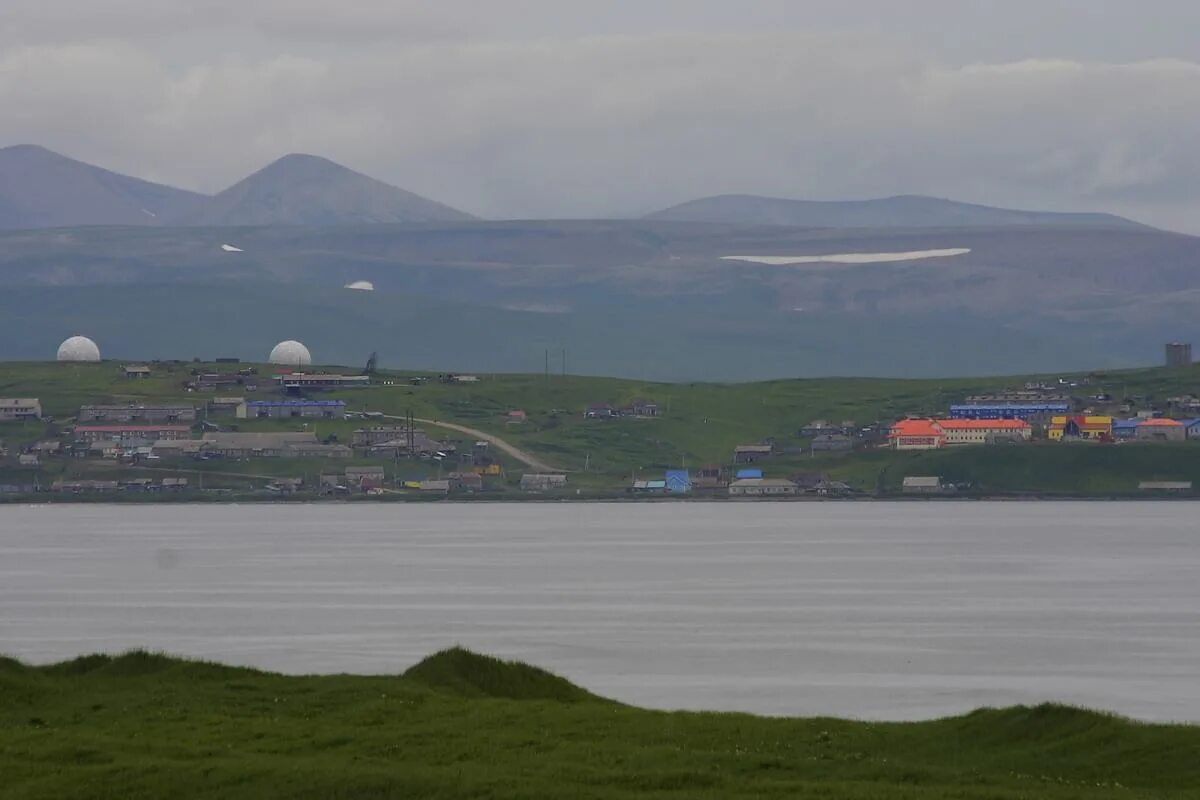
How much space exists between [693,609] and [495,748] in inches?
1886

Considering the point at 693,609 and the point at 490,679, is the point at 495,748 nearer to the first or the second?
the point at 490,679

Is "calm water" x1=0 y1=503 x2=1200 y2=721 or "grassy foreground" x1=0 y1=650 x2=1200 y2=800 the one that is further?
"calm water" x1=0 y1=503 x2=1200 y2=721

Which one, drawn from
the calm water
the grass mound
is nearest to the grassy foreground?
the grass mound

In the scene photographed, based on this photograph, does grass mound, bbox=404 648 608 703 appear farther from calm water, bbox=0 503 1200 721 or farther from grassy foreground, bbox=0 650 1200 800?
calm water, bbox=0 503 1200 721

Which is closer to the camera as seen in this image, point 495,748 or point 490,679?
point 495,748

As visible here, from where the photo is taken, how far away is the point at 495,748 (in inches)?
1193

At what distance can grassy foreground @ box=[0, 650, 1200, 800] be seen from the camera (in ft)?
89.3

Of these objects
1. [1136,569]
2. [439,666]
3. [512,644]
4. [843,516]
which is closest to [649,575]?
[1136,569]

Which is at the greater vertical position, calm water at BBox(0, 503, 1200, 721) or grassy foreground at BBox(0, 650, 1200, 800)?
grassy foreground at BBox(0, 650, 1200, 800)

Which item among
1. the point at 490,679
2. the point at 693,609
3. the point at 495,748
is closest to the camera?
the point at 495,748

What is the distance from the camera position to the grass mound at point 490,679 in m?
37.7

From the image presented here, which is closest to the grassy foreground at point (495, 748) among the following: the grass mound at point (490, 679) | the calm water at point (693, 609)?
the grass mound at point (490, 679)

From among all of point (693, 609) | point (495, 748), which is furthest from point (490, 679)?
point (693, 609)

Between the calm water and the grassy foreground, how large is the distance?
44.8 feet
